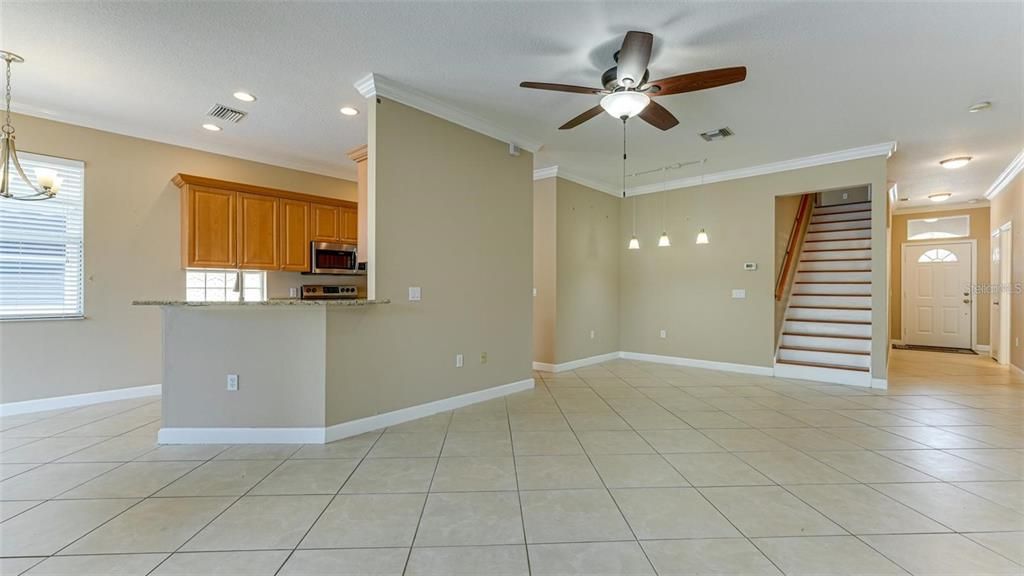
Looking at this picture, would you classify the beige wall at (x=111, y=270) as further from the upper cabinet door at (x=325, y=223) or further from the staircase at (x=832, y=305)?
the staircase at (x=832, y=305)

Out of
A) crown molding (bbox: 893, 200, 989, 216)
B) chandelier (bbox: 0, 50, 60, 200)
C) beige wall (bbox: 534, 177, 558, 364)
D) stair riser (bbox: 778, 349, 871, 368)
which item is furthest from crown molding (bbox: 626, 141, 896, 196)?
chandelier (bbox: 0, 50, 60, 200)

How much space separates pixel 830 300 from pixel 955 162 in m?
2.25

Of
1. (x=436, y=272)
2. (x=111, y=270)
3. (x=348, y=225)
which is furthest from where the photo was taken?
(x=348, y=225)

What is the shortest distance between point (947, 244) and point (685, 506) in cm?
993

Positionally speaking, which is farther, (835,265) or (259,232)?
(835,265)

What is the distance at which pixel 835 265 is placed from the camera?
6762 millimetres

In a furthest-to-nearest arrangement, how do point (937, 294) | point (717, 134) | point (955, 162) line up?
1. point (937, 294)
2. point (955, 162)
3. point (717, 134)

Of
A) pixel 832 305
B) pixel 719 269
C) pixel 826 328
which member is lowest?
pixel 826 328

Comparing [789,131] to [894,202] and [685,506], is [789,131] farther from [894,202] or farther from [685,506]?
[894,202]

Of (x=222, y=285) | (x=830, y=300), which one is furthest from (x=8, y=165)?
(x=830, y=300)

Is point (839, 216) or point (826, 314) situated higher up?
point (839, 216)

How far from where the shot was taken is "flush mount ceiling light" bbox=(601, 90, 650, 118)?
8.90 ft

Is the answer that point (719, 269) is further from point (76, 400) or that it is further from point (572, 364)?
point (76, 400)

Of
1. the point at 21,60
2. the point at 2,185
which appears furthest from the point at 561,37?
the point at 2,185
